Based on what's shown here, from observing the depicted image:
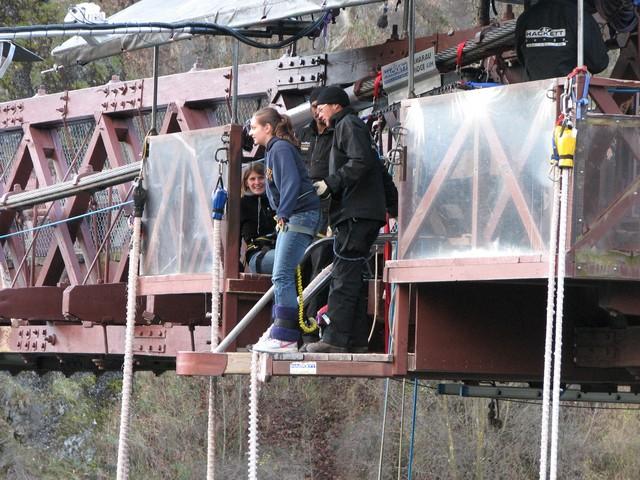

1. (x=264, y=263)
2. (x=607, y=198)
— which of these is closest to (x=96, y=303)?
(x=264, y=263)

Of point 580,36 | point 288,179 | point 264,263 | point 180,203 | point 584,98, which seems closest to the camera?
point 584,98

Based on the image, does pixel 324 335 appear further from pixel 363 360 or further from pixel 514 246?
pixel 514 246

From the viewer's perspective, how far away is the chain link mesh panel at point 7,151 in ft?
51.4

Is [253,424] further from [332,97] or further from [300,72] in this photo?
[300,72]

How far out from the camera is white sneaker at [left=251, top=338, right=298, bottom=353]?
340 inches

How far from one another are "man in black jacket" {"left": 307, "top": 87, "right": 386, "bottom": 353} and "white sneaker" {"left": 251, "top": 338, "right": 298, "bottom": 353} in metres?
0.11

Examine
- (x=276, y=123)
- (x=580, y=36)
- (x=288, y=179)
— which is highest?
(x=580, y=36)

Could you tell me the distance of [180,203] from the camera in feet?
33.9

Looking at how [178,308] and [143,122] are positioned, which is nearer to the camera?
[178,308]

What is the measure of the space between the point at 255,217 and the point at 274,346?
6.17ft

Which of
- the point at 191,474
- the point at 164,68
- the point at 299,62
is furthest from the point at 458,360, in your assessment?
the point at 164,68

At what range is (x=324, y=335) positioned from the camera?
29.2 feet

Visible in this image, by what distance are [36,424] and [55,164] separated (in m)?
14.6

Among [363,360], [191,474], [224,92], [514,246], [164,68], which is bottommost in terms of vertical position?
[191,474]
